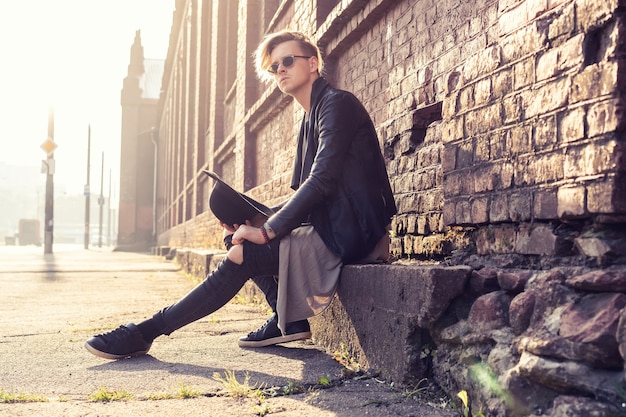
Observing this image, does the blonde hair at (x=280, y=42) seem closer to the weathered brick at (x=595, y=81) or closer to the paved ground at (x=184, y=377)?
the paved ground at (x=184, y=377)

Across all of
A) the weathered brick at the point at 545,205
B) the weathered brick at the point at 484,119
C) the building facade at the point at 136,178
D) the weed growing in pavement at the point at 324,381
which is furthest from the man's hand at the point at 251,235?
the building facade at the point at 136,178

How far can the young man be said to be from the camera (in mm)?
2781

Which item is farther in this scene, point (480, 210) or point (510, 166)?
point (480, 210)

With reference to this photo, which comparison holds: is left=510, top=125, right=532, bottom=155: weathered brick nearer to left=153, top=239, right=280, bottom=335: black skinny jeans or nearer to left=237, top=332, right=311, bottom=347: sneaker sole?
left=153, top=239, right=280, bottom=335: black skinny jeans

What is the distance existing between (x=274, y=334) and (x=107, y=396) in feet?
3.56

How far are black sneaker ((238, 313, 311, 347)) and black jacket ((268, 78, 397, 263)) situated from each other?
0.52 metres

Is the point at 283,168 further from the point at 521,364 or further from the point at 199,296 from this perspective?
the point at 521,364

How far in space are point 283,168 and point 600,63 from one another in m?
4.67

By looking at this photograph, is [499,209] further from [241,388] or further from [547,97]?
[241,388]

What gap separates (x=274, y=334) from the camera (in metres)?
3.24

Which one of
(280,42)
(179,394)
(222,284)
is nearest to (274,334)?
(222,284)

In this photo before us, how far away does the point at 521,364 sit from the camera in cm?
168

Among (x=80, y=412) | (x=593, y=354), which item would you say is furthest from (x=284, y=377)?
(x=593, y=354)

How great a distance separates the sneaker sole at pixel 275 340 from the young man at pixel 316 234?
0.10 metres
